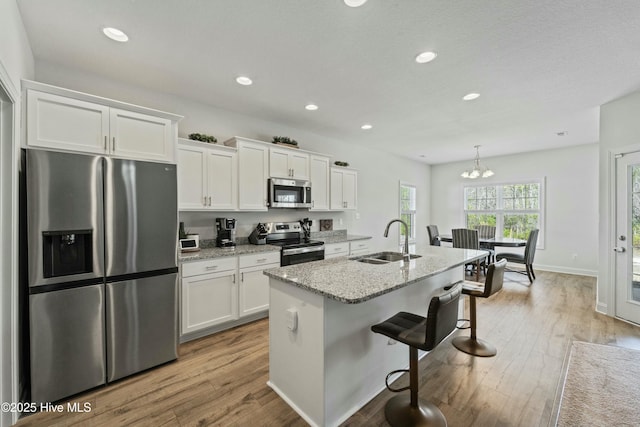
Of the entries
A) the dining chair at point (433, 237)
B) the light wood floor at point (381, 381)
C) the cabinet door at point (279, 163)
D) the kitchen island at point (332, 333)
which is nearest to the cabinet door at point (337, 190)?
the cabinet door at point (279, 163)

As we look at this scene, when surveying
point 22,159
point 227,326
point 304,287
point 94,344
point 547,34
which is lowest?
point 227,326

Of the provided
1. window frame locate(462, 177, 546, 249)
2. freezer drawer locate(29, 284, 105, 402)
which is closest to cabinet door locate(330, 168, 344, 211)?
freezer drawer locate(29, 284, 105, 402)

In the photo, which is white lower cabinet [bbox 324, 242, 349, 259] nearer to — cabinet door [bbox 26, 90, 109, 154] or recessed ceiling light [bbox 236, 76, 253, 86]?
recessed ceiling light [bbox 236, 76, 253, 86]

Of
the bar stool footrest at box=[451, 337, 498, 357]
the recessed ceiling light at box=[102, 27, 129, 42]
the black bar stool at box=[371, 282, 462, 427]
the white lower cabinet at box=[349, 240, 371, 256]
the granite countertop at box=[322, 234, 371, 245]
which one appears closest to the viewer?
the black bar stool at box=[371, 282, 462, 427]

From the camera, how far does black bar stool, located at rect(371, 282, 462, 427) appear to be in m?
1.49

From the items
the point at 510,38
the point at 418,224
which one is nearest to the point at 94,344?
the point at 510,38

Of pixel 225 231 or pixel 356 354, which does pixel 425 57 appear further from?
pixel 225 231

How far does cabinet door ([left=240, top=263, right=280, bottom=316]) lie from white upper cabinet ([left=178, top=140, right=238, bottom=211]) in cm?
83

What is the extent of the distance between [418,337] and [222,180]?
2682 mm

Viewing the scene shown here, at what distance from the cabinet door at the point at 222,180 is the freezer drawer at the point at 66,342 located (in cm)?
144

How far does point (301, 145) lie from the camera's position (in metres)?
4.54

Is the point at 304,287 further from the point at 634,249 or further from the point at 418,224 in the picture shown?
the point at 418,224

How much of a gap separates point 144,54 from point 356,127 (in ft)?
9.61

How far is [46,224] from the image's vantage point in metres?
1.84
